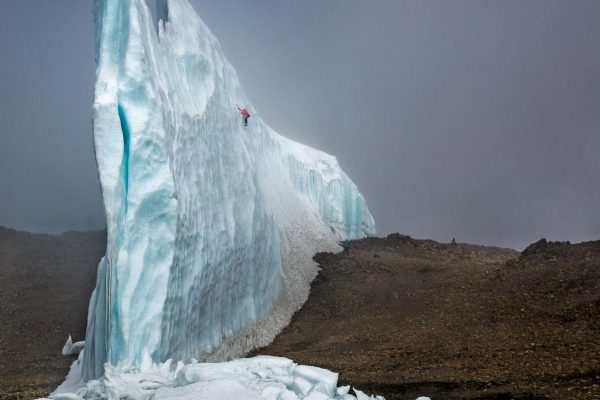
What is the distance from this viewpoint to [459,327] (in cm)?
1163

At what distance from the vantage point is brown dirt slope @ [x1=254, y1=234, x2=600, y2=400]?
749 centimetres

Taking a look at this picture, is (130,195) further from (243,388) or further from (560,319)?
(560,319)

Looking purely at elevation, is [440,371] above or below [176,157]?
below

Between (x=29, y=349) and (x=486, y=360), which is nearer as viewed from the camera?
(x=486, y=360)

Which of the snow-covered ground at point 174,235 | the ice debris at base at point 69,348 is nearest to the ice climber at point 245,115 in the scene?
the snow-covered ground at point 174,235

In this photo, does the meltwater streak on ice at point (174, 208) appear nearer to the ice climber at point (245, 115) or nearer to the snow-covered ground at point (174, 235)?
the snow-covered ground at point (174, 235)

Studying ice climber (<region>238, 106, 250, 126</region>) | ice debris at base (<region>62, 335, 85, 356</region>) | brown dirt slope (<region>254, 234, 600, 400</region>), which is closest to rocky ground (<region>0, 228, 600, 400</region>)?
brown dirt slope (<region>254, 234, 600, 400</region>)

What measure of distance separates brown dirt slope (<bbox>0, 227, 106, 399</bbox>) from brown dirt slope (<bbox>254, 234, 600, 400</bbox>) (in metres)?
6.05

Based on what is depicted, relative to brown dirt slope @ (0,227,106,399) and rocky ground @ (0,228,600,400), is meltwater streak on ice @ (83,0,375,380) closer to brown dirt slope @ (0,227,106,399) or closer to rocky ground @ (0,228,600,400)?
rocky ground @ (0,228,600,400)

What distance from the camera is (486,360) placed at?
862 cm

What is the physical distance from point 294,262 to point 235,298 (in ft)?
23.5

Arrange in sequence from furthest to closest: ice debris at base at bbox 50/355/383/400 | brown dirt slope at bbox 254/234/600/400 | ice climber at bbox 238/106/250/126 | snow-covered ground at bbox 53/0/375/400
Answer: ice climber at bbox 238/106/250/126 → brown dirt slope at bbox 254/234/600/400 → snow-covered ground at bbox 53/0/375/400 → ice debris at base at bbox 50/355/383/400

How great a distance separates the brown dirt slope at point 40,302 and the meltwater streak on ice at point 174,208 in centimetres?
238

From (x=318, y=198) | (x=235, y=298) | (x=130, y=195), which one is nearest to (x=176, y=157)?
(x=130, y=195)
